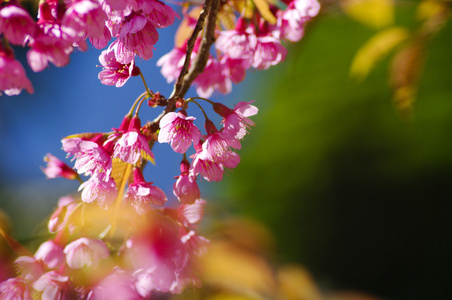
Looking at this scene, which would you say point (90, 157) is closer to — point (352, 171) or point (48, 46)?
point (48, 46)

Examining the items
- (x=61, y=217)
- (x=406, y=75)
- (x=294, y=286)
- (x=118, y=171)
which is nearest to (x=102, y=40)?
(x=118, y=171)

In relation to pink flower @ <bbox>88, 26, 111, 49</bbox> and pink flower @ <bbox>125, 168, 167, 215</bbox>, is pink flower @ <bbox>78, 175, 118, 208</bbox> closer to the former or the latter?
pink flower @ <bbox>125, 168, 167, 215</bbox>

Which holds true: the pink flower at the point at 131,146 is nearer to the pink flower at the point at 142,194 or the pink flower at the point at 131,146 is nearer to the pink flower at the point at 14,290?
the pink flower at the point at 142,194

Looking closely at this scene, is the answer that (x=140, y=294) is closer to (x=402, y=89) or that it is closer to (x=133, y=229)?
(x=133, y=229)

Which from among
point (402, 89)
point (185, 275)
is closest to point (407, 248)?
point (402, 89)

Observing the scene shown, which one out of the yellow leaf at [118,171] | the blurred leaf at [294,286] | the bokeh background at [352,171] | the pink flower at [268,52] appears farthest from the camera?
the bokeh background at [352,171]

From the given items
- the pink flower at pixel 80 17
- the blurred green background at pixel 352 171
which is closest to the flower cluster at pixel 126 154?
the pink flower at pixel 80 17
